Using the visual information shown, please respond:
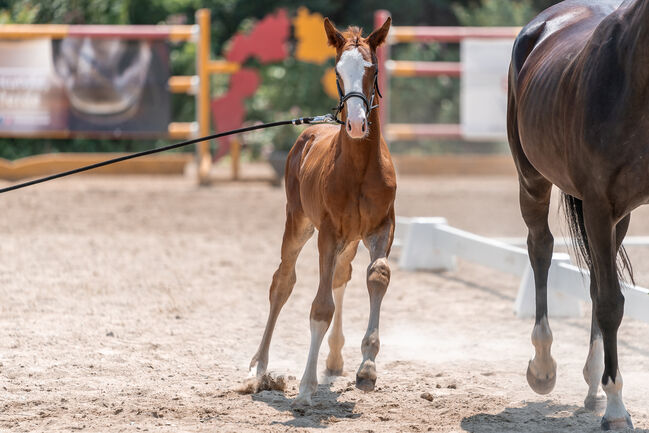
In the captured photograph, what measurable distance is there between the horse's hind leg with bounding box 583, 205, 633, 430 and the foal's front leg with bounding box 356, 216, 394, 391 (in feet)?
3.17

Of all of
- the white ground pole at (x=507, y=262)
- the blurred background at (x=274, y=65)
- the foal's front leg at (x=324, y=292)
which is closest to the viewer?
the foal's front leg at (x=324, y=292)

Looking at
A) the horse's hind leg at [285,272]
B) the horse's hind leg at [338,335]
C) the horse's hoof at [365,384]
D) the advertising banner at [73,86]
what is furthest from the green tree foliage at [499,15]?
the horse's hoof at [365,384]

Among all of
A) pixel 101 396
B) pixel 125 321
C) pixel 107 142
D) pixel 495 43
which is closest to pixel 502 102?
pixel 495 43

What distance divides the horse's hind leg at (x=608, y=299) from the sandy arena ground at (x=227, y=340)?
152 mm

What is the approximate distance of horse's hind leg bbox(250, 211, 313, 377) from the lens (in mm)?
5031

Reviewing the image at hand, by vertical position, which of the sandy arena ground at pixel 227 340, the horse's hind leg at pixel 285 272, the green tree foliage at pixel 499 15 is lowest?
the sandy arena ground at pixel 227 340

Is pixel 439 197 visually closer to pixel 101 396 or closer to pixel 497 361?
pixel 497 361

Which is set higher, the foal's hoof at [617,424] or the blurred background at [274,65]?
the blurred background at [274,65]

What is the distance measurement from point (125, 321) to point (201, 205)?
5916 mm

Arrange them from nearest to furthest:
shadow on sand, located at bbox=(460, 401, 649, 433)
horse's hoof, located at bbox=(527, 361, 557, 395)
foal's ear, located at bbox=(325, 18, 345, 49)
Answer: shadow on sand, located at bbox=(460, 401, 649, 433), foal's ear, located at bbox=(325, 18, 345, 49), horse's hoof, located at bbox=(527, 361, 557, 395)

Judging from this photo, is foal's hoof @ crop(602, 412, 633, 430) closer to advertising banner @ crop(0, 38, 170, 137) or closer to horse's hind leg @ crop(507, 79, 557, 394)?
horse's hind leg @ crop(507, 79, 557, 394)

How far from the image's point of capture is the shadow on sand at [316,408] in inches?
169

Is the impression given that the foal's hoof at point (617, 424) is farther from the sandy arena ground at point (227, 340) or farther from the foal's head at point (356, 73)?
the foal's head at point (356, 73)

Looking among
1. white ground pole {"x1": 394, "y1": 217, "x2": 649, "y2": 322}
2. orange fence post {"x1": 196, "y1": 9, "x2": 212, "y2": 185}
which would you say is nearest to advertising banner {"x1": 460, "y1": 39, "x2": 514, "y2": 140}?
orange fence post {"x1": 196, "y1": 9, "x2": 212, "y2": 185}
